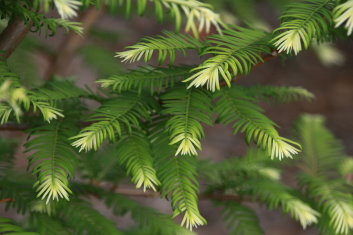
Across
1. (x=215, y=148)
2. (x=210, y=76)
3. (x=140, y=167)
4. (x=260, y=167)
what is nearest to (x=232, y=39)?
(x=210, y=76)

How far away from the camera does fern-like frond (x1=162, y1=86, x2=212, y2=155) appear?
69 centimetres

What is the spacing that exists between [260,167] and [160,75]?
1.82 ft

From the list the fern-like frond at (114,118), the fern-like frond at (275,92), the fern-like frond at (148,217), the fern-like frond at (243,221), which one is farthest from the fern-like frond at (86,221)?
the fern-like frond at (275,92)

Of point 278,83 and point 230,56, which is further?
point 278,83

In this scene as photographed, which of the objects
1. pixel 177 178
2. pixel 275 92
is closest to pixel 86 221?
pixel 177 178

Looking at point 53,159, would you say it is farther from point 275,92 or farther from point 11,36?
point 275,92

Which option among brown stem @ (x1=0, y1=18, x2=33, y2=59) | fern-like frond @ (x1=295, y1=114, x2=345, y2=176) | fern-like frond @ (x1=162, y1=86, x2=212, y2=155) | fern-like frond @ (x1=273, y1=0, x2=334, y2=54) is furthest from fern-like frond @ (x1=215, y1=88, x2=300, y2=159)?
fern-like frond @ (x1=295, y1=114, x2=345, y2=176)

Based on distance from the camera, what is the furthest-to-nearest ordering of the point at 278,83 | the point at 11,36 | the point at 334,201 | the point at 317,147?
the point at 278,83 < the point at 317,147 < the point at 334,201 < the point at 11,36

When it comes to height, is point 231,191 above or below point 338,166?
below

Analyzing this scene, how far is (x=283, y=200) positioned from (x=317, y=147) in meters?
0.37

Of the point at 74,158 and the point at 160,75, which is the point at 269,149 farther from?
the point at 74,158

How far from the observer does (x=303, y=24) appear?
0.70m

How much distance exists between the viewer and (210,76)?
66cm

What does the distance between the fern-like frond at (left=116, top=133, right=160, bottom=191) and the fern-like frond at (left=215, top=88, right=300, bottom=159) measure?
0.16 metres
